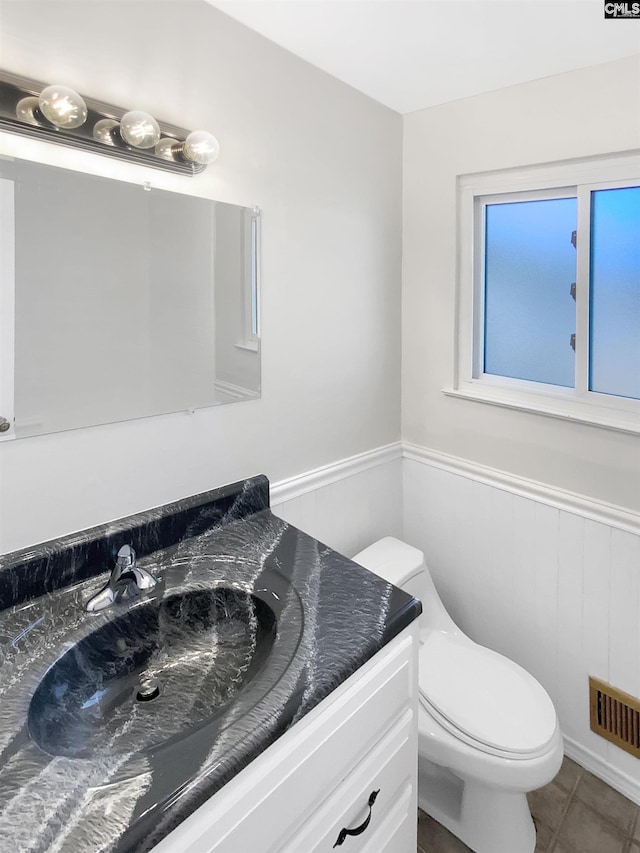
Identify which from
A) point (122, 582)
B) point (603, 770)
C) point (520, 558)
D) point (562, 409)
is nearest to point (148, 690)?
point (122, 582)

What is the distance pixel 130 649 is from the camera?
114cm

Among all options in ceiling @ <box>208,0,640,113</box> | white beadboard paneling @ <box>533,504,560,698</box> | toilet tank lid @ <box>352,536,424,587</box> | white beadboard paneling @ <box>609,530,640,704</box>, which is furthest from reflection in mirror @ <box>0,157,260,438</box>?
white beadboard paneling @ <box>609,530,640,704</box>

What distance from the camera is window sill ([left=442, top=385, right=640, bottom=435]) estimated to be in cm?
167

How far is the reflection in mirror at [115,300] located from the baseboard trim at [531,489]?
87 centimetres

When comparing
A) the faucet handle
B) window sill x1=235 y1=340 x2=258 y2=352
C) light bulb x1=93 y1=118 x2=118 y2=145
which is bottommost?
the faucet handle

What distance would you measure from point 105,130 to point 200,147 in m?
0.21

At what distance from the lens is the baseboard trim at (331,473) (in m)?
1.75

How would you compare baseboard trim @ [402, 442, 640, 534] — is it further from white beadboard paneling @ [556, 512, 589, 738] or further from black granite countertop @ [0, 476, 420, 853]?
black granite countertop @ [0, 476, 420, 853]

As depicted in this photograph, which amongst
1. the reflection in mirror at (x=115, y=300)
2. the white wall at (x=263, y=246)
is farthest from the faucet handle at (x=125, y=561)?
the reflection in mirror at (x=115, y=300)

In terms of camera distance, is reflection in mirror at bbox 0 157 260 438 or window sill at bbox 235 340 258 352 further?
window sill at bbox 235 340 258 352

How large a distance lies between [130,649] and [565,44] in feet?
6.07

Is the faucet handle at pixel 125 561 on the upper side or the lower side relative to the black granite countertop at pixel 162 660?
upper

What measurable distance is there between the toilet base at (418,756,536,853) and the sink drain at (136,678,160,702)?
3.05 ft

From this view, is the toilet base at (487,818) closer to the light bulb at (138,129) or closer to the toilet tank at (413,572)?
the toilet tank at (413,572)
